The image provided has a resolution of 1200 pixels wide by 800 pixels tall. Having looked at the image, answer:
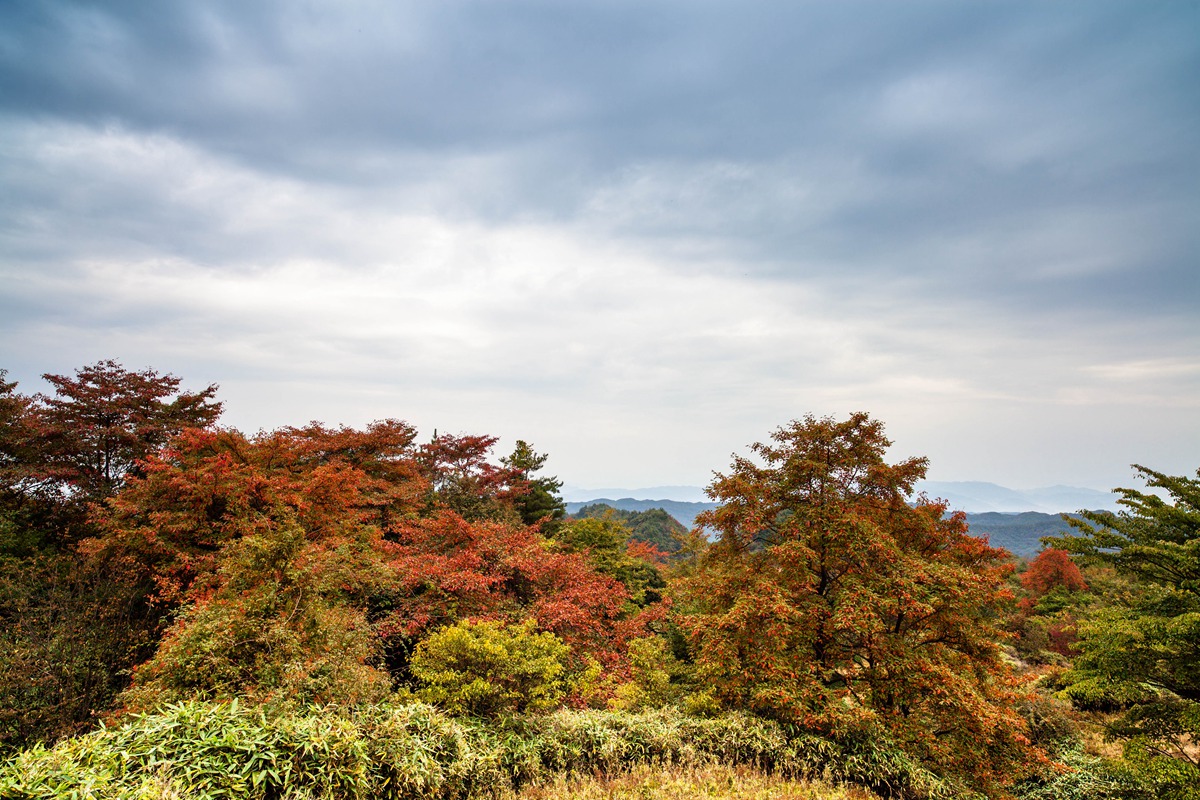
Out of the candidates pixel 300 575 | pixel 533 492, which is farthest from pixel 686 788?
pixel 533 492

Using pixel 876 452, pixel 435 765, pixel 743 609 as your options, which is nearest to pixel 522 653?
pixel 435 765

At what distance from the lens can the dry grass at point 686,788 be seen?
6.22 meters

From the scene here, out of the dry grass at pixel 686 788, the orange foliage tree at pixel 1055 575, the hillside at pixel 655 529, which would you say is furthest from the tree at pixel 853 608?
the hillside at pixel 655 529

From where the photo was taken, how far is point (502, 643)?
9.18m

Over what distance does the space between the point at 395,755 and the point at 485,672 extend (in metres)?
3.22

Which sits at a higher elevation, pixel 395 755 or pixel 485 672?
pixel 395 755

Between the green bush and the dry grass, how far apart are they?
1.90 metres

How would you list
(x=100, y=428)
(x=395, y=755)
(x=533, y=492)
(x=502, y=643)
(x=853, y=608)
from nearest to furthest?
(x=395, y=755), (x=853, y=608), (x=502, y=643), (x=100, y=428), (x=533, y=492)

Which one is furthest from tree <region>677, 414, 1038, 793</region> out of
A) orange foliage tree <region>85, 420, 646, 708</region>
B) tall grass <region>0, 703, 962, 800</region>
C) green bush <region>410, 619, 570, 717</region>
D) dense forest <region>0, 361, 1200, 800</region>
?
orange foliage tree <region>85, 420, 646, 708</region>

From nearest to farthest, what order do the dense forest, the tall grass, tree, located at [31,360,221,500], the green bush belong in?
the tall grass → the dense forest → the green bush → tree, located at [31,360,221,500]

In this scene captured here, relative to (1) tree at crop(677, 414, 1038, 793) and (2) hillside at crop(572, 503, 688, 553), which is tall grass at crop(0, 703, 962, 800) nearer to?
(1) tree at crop(677, 414, 1038, 793)

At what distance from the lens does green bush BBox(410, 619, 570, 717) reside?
28.0 feet

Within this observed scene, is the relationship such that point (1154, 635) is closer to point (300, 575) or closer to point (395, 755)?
point (395, 755)

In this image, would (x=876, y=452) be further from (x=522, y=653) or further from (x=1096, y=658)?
(x=522, y=653)
